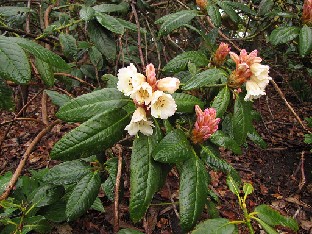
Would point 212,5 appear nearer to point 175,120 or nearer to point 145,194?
point 175,120

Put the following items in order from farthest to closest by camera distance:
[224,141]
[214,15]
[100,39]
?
1. [214,15]
2. [100,39]
3. [224,141]

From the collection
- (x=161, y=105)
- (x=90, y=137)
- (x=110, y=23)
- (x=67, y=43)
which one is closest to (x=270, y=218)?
(x=161, y=105)

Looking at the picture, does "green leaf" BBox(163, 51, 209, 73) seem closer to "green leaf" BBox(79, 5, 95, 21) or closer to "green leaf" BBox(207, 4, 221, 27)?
"green leaf" BBox(207, 4, 221, 27)

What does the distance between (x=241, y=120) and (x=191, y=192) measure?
422 millimetres

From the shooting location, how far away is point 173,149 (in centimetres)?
102

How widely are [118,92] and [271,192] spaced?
7.59ft

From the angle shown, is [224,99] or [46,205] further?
[46,205]

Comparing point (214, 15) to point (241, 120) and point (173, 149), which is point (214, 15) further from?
point (173, 149)

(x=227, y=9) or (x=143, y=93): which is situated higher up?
(x=227, y=9)

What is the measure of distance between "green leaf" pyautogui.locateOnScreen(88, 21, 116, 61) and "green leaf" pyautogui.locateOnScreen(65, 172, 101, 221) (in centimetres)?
69

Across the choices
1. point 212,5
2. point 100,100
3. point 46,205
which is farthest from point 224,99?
point 46,205

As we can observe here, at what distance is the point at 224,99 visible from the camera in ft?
4.16

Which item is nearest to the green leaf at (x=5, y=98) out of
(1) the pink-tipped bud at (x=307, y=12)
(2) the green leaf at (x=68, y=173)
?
(2) the green leaf at (x=68, y=173)

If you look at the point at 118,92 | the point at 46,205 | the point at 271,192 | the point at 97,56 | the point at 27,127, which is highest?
the point at 27,127
